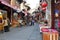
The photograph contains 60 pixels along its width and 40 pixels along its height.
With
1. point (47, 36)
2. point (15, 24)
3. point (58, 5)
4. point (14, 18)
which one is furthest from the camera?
point (14, 18)

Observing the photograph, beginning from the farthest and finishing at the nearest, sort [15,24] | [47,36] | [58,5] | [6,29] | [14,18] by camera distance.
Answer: [14,18]
[15,24]
[6,29]
[58,5]
[47,36]

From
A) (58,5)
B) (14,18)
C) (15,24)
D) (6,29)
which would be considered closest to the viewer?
(58,5)

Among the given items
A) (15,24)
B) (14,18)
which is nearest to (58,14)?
A: (15,24)

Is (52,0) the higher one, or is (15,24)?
(52,0)

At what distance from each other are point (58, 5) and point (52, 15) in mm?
815

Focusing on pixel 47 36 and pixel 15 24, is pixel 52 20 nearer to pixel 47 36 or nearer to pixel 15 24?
pixel 47 36

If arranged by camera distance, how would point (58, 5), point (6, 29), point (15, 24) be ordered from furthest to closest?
1. point (15, 24)
2. point (6, 29)
3. point (58, 5)

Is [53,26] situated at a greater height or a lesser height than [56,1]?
lesser

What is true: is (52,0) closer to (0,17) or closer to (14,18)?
(0,17)

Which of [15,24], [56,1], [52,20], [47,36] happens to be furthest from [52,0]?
[15,24]

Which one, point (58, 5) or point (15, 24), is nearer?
point (58, 5)

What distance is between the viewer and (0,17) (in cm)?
2408

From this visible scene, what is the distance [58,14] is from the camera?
15641mm

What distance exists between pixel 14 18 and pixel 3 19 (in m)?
17.5
